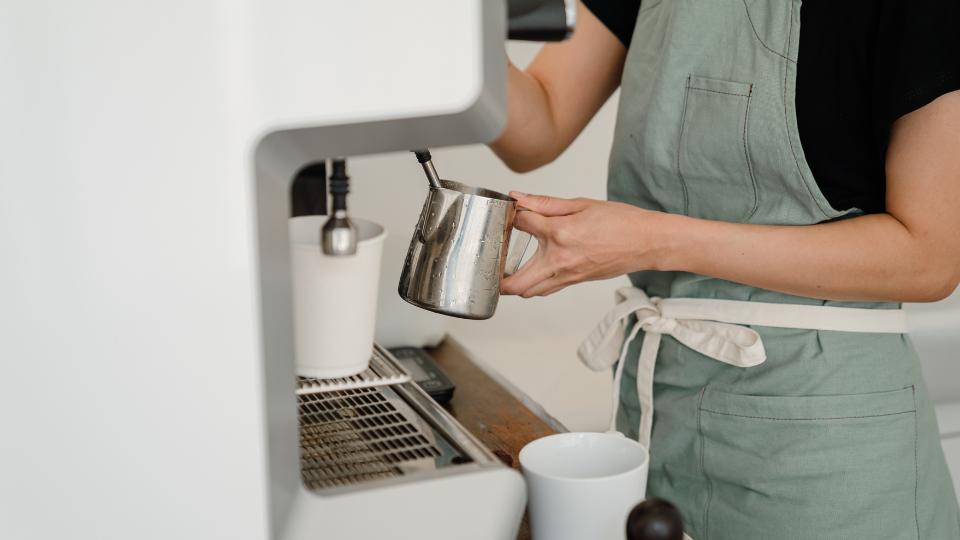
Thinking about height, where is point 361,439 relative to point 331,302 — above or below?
below

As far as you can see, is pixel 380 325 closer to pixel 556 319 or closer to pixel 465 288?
pixel 465 288

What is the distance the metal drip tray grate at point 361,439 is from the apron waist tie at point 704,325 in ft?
1.37

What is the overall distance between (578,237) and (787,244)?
23 cm

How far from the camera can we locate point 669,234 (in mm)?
1051

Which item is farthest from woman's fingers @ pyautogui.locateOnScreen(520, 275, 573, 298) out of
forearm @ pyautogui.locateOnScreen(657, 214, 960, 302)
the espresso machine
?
the espresso machine

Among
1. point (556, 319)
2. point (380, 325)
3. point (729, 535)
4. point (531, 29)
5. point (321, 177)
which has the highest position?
point (531, 29)

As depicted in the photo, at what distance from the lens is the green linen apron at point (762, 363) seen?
3.60 feet

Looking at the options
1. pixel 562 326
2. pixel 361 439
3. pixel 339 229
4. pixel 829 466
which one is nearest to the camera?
pixel 339 229

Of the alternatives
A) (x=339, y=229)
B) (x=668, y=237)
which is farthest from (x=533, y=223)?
(x=339, y=229)

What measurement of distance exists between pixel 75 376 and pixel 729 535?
32.5 inches

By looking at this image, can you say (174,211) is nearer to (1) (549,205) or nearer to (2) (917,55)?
(1) (549,205)

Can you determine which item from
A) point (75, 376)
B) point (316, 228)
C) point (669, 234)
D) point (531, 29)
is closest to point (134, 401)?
point (75, 376)

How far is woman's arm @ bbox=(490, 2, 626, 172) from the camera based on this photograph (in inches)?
52.4

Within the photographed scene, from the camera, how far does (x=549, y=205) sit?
3.42ft
